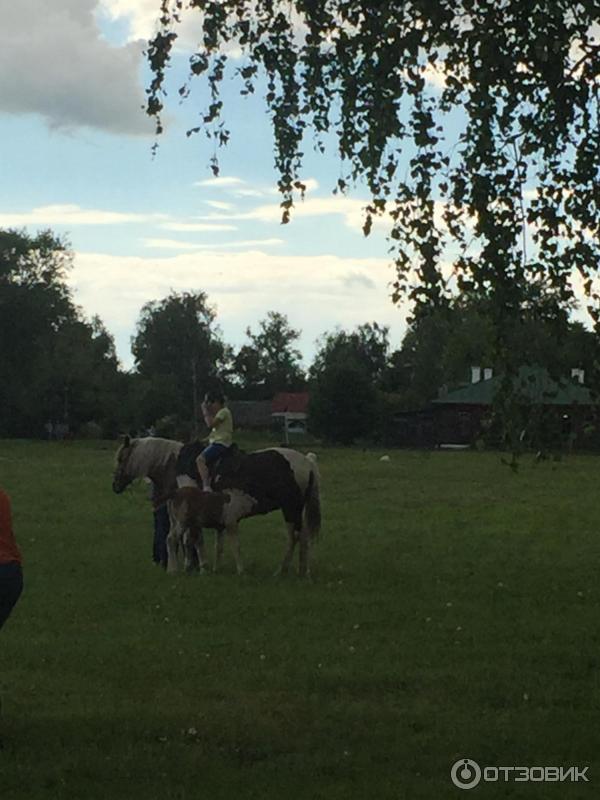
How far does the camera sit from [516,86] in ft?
34.8

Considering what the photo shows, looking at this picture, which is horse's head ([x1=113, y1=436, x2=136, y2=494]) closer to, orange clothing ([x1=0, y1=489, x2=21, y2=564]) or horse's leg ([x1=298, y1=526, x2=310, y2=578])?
horse's leg ([x1=298, y1=526, x2=310, y2=578])

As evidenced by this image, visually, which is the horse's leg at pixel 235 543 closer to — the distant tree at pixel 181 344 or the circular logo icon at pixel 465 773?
the circular logo icon at pixel 465 773

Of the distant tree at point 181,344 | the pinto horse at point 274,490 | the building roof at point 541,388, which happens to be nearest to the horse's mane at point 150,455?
the pinto horse at point 274,490

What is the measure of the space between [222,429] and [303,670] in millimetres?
7277

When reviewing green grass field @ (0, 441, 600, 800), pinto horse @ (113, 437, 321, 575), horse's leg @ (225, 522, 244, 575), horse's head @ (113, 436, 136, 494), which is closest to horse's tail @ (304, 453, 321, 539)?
pinto horse @ (113, 437, 321, 575)

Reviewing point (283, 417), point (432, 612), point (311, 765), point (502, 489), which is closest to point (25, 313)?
point (502, 489)

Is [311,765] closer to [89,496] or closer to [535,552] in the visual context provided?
[535,552]

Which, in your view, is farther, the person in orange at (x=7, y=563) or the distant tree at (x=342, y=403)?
the distant tree at (x=342, y=403)

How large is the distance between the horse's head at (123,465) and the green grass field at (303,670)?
113 cm

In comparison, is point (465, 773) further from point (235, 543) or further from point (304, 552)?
point (235, 543)

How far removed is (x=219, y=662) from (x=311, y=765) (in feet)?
11.3

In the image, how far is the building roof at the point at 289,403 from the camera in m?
155

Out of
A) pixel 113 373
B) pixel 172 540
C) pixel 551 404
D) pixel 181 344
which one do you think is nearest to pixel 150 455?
pixel 172 540

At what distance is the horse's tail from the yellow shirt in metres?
1.10
